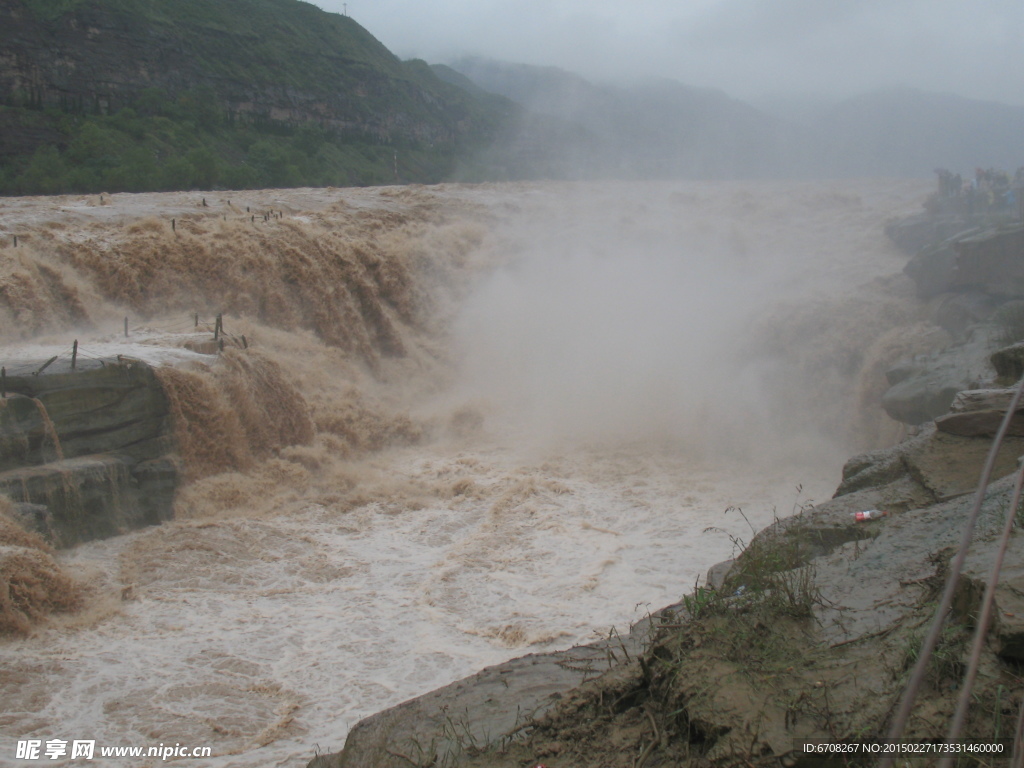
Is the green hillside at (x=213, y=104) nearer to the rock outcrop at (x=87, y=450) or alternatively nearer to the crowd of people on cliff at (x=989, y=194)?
the rock outcrop at (x=87, y=450)

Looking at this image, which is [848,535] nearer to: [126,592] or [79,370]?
[126,592]

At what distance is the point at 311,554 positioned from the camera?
289 inches

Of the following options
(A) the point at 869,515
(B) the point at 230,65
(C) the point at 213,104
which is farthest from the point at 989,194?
(B) the point at 230,65

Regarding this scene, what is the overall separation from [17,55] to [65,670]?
3536 cm

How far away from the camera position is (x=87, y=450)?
7352 millimetres

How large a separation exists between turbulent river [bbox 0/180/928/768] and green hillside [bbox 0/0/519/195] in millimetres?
13656

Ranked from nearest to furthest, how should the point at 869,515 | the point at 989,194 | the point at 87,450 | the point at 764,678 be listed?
the point at 764,678
the point at 869,515
the point at 87,450
the point at 989,194

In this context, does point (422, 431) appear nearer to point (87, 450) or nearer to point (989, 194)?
point (87, 450)

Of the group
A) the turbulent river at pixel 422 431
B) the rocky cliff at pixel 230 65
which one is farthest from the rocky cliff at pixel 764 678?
the rocky cliff at pixel 230 65

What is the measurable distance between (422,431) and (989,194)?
12.7 m

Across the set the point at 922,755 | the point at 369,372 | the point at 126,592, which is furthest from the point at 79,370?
the point at 922,755

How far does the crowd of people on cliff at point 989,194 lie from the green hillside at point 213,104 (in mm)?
22247

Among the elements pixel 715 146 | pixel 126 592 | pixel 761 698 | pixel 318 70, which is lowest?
pixel 126 592

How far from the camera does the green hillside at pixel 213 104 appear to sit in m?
27.7
